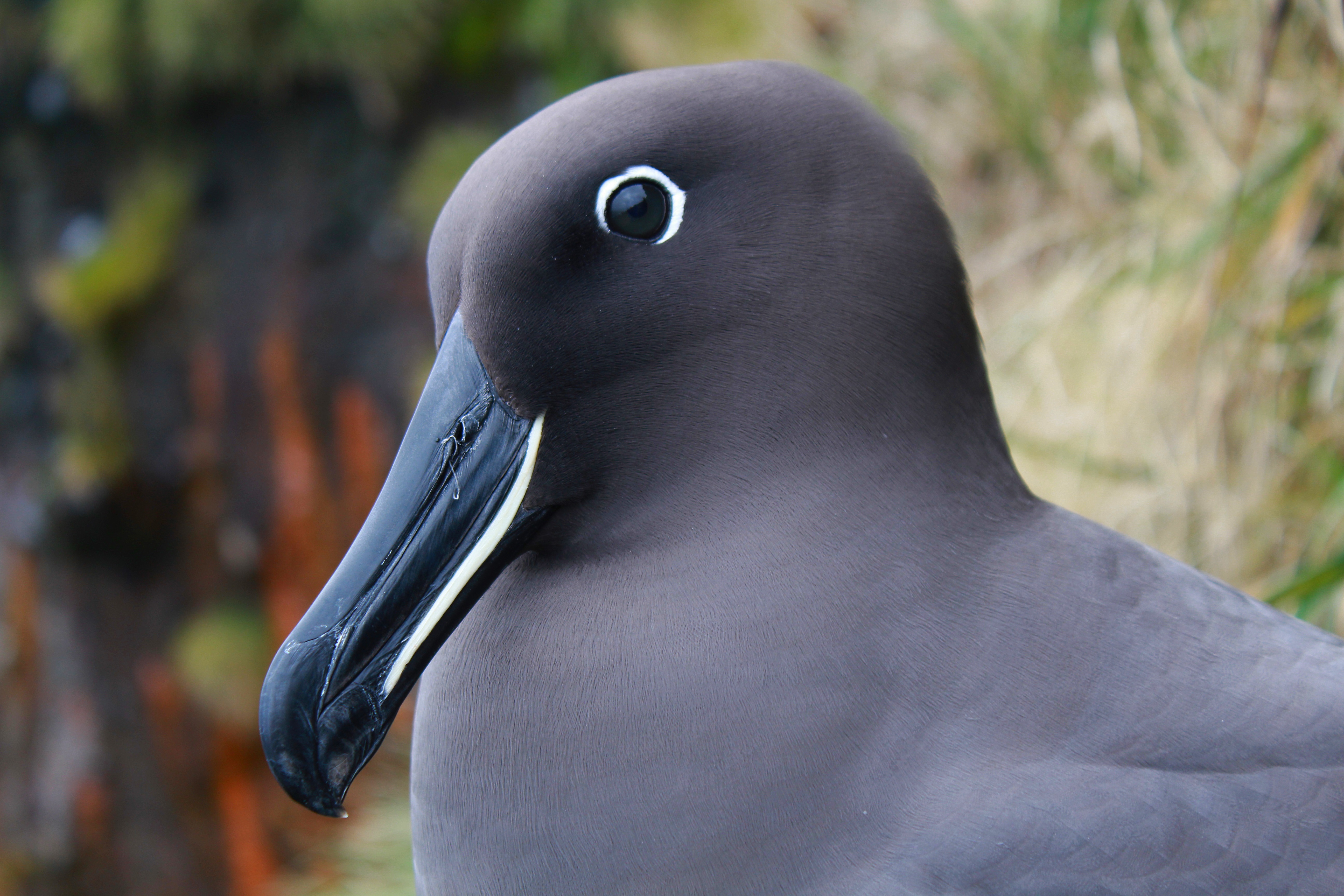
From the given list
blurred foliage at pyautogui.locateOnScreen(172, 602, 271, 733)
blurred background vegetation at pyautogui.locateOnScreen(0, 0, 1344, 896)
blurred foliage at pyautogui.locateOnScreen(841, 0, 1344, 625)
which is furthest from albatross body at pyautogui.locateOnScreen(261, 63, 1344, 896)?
blurred foliage at pyautogui.locateOnScreen(172, 602, 271, 733)

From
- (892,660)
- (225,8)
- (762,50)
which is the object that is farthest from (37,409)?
(892,660)

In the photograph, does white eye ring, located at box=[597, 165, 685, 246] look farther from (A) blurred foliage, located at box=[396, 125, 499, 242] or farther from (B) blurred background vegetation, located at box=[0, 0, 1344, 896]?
(A) blurred foliage, located at box=[396, 125, 499, 242]

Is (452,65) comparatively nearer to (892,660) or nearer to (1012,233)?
(1012,233)

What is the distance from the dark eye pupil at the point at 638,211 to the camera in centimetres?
158

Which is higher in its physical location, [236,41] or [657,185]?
[236,41]

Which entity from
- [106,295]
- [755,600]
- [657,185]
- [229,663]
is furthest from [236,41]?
[755,600]

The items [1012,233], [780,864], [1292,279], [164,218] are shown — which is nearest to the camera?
[780,864]

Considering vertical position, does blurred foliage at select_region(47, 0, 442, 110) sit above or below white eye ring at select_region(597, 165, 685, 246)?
above

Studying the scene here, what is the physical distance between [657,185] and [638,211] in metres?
0.04

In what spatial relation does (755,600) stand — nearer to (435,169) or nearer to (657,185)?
(657,185)

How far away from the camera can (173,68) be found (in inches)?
231

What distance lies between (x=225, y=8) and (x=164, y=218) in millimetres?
1244

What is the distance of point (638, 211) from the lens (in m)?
1.60

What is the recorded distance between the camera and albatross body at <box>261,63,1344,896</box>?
4.66 ft
